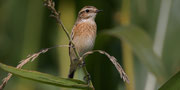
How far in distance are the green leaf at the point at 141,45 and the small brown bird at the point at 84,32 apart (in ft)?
0.57

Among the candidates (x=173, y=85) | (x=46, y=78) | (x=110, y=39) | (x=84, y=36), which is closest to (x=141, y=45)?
(x=110, y=39)

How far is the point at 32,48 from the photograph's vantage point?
11.7 feet

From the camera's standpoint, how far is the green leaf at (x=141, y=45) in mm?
2723

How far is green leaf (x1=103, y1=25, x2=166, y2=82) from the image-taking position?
272 centimetres

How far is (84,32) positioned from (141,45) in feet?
1.52

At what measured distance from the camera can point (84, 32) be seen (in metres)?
3.02

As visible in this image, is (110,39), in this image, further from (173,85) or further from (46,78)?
(46,78)

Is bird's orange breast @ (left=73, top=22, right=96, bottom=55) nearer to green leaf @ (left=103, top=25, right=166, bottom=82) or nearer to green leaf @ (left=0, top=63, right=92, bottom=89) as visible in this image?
green leaf @ (left=103, top=25, right=166, bottom=82)

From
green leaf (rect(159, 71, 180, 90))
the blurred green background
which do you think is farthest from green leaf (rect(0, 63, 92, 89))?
the blurred green background

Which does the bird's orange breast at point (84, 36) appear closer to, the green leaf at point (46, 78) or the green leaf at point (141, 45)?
the green leaf at point (141, 45)

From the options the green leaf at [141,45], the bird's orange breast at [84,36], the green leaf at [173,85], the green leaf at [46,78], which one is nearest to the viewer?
the green leaf at [46,78]

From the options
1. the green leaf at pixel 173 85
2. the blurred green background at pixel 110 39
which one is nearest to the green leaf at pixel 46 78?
the green leaf at pixel 173 85

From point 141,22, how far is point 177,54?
0.44 metres

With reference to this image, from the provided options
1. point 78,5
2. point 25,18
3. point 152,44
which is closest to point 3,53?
point 25,18
